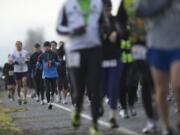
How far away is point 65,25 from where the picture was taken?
379 inches

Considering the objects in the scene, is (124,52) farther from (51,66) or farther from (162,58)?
(51,66)

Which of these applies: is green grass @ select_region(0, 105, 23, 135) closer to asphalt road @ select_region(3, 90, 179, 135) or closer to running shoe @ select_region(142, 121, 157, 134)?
asphalt road @ select_region(3, 90, 179, 135)

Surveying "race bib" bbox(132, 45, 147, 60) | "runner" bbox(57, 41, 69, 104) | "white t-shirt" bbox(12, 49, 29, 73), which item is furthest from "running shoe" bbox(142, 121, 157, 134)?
"white t-shirt" bbox(12, 49, 29, 73)

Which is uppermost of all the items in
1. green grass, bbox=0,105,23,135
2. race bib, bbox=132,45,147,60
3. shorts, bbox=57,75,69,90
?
race bib, bbox=132,45,147,60

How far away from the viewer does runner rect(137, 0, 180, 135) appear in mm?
8086

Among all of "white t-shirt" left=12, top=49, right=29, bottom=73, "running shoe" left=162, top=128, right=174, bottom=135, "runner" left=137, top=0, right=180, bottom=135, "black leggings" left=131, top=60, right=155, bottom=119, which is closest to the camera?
"runner" left=137, top=0, right=180, bottom=135

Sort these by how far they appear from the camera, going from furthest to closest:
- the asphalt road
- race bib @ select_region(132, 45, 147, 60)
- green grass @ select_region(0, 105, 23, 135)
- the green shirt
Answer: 1. green grass @ select_region(0, 105, 23, 135)
2. the asphalt road
3. race bib @ select_region(132, 45, 147, 60)
4. the green shirt

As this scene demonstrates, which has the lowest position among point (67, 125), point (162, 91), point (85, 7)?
point (67, 125)

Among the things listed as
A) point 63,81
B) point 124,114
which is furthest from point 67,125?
point 63,81

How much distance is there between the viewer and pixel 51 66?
20.3 m

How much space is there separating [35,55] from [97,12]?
13.8 m

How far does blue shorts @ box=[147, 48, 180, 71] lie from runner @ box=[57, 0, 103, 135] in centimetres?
134

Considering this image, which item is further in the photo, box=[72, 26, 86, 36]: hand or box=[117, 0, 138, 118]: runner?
box=[117, 0, 138, 118]: runner

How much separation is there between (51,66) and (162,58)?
1222 centimetres
